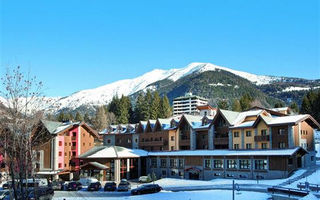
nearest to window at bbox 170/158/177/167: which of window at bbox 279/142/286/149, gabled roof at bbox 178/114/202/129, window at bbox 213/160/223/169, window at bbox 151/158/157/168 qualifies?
window at bbox 151/158/157/168

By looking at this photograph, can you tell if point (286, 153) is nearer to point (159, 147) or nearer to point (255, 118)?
point (255, 118)

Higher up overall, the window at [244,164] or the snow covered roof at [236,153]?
the snow covered roof at [236,153]

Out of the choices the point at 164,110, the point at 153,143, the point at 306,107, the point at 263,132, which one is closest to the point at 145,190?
the point at 263,132

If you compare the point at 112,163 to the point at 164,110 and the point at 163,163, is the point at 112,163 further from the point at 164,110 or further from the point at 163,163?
the point at 164,110

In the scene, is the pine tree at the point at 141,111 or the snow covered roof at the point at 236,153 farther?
the pine tree at the point at 141,111

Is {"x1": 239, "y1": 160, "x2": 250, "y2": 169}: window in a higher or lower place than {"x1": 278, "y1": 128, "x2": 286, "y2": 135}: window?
lower

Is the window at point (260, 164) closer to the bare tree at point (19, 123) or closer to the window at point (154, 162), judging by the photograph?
the window at point (154, 162)

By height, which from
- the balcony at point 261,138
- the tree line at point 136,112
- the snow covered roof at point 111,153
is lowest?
the snow covered roof at point 111,153

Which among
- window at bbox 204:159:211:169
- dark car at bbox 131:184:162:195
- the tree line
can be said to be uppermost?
the tree line

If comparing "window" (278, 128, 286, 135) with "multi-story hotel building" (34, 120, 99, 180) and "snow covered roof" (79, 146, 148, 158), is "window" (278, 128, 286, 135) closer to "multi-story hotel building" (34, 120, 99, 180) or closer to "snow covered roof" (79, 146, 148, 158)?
"snow covered roof" (79, 146, 148, 158)

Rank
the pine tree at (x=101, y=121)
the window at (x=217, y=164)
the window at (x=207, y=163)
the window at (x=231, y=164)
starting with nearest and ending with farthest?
1. the window at (x=231, y=164)
2. the window at (x=217, y=164)
3. the window at (x=207, y=163)
4. the pine tree at (x=101, y=121)

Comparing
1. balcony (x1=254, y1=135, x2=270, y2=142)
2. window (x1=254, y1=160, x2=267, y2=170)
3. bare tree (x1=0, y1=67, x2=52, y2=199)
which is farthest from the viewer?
balcony (x1=254, y1=135, x2=270, y2=142)

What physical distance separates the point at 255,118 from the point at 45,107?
47.2m

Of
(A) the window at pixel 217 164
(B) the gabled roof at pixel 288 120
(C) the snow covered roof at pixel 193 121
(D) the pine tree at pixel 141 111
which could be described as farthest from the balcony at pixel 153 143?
(D) the pine tree at pixel 141 111
